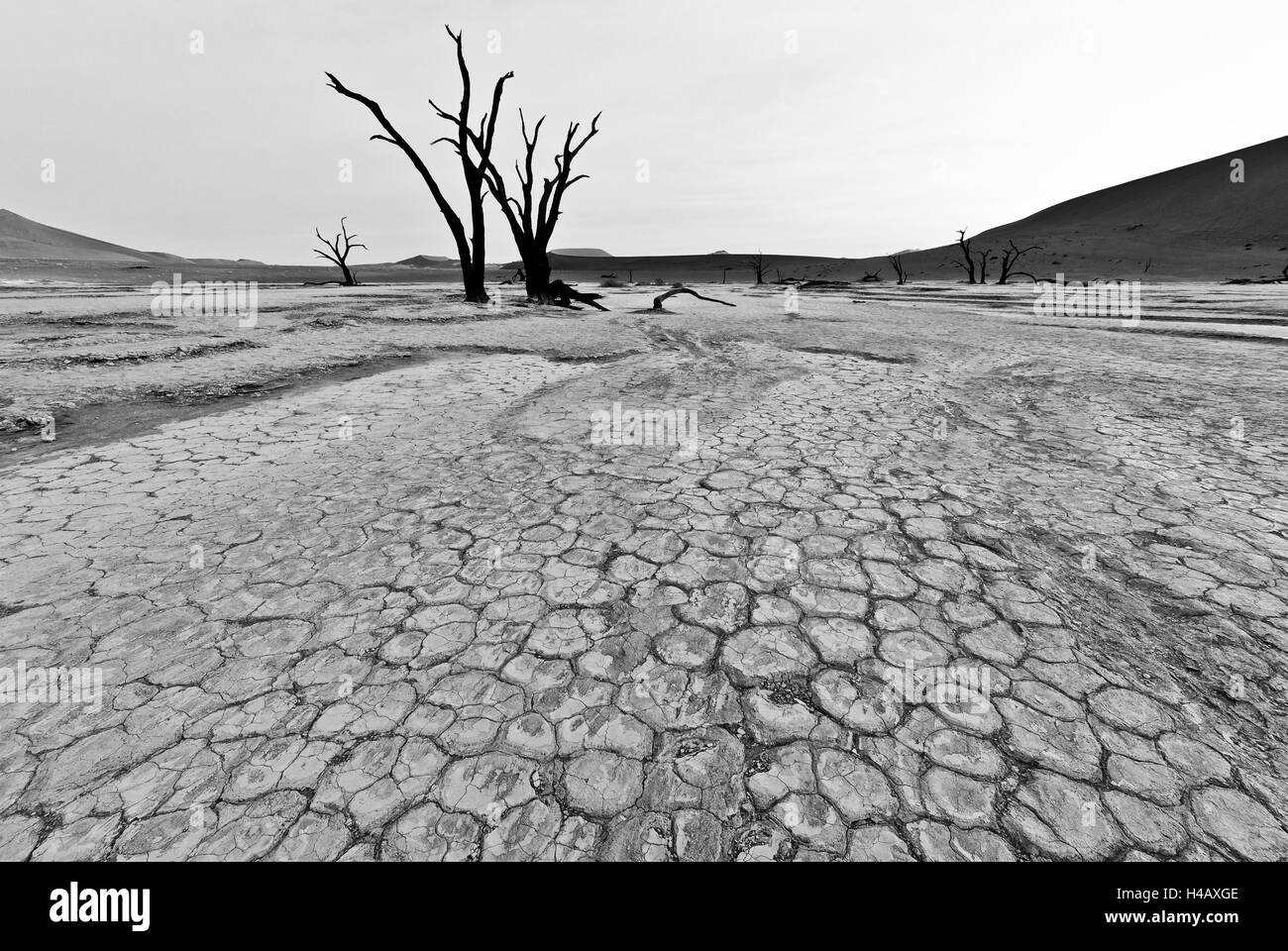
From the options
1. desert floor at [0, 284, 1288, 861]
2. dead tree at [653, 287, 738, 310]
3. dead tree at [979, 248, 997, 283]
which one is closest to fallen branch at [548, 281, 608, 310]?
dead tree at [653, 287, 738, 310]

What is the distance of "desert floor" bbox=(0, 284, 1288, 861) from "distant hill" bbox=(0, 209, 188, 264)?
83001 millimetres

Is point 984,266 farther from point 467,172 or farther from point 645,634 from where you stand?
point 645,634

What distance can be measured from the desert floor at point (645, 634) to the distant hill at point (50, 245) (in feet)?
272

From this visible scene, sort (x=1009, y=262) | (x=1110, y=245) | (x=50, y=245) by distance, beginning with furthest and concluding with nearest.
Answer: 1. (x=50, y=245)
2. (x=1110, y=245)
3. (x=1009, y=262)

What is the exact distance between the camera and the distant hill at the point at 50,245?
206ft

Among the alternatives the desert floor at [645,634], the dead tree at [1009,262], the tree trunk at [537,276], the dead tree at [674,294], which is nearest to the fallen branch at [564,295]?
the tree trunk at [537,276]

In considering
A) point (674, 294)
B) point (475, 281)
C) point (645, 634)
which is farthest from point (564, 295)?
point (645, 634)

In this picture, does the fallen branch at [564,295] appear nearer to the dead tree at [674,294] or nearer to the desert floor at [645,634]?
the dead tree at [674,294]

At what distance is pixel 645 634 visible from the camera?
6.64 ft

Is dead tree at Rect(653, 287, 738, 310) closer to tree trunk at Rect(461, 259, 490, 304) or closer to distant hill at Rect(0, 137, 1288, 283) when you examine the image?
tree trunk at Rect(461, 259, 490, 304)

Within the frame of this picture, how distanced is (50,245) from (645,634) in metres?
118
